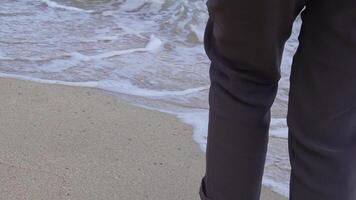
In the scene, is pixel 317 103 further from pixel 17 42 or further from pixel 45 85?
pixel 17 42

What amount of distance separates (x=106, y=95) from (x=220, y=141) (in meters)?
1.25

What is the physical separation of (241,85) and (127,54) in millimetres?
1946

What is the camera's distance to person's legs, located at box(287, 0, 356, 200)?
0.98 metres

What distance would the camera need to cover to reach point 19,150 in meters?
1.83

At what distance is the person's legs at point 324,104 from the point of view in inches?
38.7

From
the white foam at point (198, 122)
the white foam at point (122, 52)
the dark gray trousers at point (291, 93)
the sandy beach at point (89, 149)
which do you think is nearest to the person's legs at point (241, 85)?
the dark gray trousers at point (291, 93)

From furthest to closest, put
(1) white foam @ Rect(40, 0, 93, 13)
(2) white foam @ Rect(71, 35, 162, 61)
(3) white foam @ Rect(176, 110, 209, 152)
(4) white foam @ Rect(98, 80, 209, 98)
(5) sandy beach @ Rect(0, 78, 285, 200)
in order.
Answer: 1. (1) white foam @ Rect(40, 0, 93, 13)
2. (2) white foam @ Rect(71, 35, 162, 61)
3. (4) white foam @ Rect(98, 80, 209, 98)
4. (3) white foam @ Rect(176, 110, 209, 152)
5. (5) sandy beach @ Rect(0, 78, 285, 200)

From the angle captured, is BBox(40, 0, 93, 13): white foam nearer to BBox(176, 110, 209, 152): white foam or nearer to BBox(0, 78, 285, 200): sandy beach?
BBox(0, 78, 285, 200): sandy beach

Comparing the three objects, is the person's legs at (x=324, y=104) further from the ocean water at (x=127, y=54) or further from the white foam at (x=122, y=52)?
the white foam at (x=122, y=52)

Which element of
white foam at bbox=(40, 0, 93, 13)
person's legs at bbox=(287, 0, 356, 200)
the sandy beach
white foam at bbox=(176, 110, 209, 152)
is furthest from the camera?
white foam at bbox=(40, 0, 93, 13)

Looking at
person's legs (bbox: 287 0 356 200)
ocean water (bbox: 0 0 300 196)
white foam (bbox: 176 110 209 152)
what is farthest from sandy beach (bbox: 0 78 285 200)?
person's legs (bbox: 287 0 356 200)

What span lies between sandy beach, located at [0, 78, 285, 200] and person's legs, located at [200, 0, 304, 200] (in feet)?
1.68

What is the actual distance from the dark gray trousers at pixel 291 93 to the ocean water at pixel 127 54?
0.67 meters

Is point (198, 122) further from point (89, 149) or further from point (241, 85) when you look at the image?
point (241, 85)
